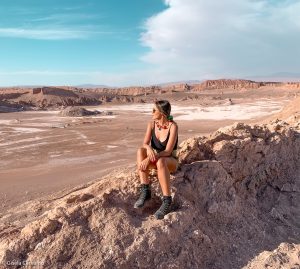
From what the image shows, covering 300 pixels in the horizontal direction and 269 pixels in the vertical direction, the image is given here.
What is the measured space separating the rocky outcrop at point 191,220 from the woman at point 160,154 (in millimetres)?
133

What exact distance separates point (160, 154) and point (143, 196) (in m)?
0.39

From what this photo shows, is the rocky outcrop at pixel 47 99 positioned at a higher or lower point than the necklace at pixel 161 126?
lower

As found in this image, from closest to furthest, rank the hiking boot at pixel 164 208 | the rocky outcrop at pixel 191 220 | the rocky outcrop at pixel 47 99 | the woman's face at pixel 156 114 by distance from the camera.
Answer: the rocky outcrop at pixel 191 220
the hiking boot at pixel 164 208
the woman's face at pixel 156 114
the rocky outcrop at pixel 47 99

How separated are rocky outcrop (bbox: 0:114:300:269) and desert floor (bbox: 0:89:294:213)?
4.62 metres

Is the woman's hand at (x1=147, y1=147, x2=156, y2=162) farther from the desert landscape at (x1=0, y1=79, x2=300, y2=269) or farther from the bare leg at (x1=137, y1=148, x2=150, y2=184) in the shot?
the desert landscape at (x1=0, y1=79, x2=300, y2=269)

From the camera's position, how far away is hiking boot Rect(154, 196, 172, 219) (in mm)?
3682

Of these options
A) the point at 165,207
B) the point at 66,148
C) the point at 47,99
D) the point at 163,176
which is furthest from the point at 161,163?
the point at 47,99

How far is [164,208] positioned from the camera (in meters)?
3.70

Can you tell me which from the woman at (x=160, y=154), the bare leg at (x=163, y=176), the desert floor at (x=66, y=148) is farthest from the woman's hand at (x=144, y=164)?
the desert floor at (x=66, y=148)

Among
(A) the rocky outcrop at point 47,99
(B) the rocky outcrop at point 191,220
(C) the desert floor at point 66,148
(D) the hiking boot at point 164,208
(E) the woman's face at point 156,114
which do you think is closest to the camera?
(B) the rocky outcrop at point 191,220

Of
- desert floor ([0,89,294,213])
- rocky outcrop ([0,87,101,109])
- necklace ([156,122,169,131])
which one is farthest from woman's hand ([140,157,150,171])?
Result: rocky outcrop ([0,87,101,109])

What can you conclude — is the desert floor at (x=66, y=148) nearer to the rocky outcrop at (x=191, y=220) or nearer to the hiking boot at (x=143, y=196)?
the rocky outcrop at (x=191, y=220)

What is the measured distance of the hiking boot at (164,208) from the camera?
3682mm

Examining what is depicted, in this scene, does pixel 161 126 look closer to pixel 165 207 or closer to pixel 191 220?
pixel 165 207
